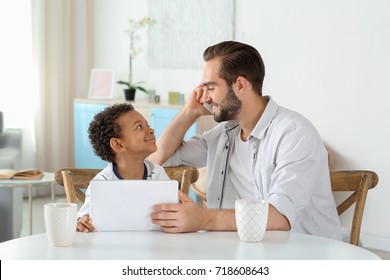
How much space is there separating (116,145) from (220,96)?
429mm

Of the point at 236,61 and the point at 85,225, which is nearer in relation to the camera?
the point at 85,225

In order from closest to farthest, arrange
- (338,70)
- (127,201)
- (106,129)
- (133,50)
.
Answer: (127,201) < (106,129) < (338,70) < (133,50)

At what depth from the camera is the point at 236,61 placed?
8.52 ft

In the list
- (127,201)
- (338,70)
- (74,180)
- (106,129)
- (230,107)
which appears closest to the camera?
(127,201)

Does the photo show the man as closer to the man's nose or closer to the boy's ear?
the man's nose

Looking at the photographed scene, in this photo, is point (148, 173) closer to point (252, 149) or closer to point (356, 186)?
point (252, 149)

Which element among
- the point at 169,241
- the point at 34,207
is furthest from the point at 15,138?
the point at 169,241

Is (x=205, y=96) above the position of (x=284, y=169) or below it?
above

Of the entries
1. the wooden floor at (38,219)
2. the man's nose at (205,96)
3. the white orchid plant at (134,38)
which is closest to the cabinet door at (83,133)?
the white orchid plant at (134,38)

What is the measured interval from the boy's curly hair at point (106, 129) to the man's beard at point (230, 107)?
0.34 meters

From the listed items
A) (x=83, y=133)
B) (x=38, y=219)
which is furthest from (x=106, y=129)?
(x=83, y=133)

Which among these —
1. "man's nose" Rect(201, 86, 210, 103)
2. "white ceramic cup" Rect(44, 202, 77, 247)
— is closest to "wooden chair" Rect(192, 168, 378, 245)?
"man's nose" Rect(201, 86, 210, 103)
